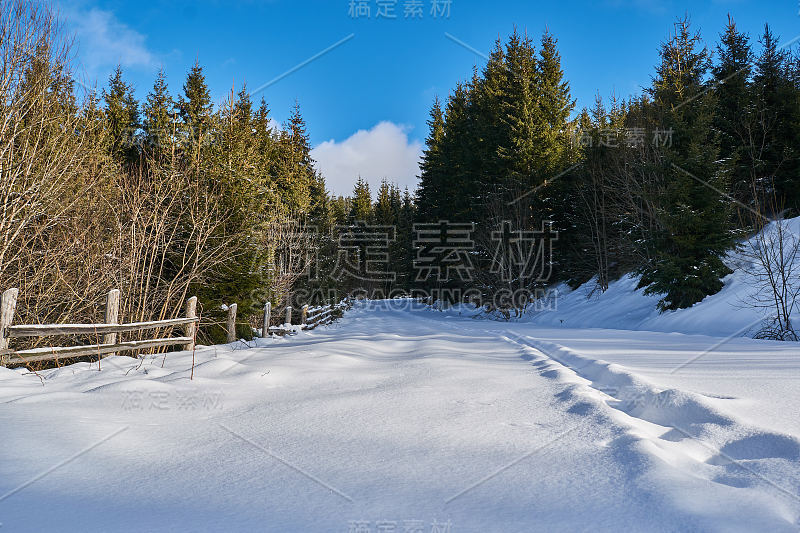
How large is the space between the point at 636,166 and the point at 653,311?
22.0 feet

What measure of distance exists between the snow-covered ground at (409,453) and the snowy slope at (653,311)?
618 centimetres

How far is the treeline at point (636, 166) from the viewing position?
12625mm

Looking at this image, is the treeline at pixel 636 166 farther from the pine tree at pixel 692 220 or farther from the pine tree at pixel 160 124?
the pine tree at pixel 160 124

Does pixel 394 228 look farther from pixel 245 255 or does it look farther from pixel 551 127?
pixel 245 255

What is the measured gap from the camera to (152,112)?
20953 millimetres

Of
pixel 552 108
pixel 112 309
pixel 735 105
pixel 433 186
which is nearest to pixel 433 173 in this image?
pixel 433 186

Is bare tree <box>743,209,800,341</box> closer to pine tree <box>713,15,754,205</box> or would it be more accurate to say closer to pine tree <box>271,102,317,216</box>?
pine tree <box>713,15,754,205</box>

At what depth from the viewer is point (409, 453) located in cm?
270

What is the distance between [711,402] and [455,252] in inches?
1043

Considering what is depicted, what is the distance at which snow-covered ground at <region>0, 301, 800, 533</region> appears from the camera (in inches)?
74.4

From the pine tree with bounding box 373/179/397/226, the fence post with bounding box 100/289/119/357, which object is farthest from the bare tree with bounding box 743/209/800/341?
the pine tree with bounding box 373/179/397/226

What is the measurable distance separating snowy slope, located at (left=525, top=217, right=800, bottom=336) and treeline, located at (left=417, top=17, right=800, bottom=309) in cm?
65

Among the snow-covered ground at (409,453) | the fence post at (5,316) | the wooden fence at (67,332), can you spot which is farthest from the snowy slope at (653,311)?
the fence post at (5,316)

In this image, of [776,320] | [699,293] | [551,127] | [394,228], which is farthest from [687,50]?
[394,228]
